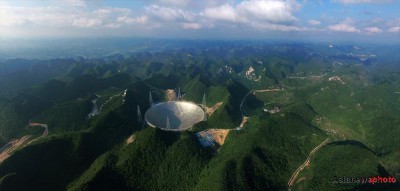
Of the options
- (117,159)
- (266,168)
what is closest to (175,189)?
(117,159)

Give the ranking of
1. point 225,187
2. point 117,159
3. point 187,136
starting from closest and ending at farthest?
point 225,187
point 117,159
point 187,136

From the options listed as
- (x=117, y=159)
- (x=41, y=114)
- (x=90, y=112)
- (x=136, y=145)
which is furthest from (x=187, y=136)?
(x=41, y=114)

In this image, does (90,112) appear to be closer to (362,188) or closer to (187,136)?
(187,136)

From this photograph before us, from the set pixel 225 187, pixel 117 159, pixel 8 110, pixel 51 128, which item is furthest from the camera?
pixel 8 110

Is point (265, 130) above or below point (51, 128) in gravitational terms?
above

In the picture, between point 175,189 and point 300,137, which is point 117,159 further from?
point 300,137

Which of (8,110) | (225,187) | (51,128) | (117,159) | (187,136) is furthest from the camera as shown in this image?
(8,110)

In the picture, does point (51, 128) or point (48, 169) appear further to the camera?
point (51, 128)

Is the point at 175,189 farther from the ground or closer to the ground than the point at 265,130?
closer to the ground

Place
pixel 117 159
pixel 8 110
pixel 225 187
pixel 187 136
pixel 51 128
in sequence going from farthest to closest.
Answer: pixel 8 110
pixel 51 128
pixel 187 136
pixel 117 159
pixel 225 187
